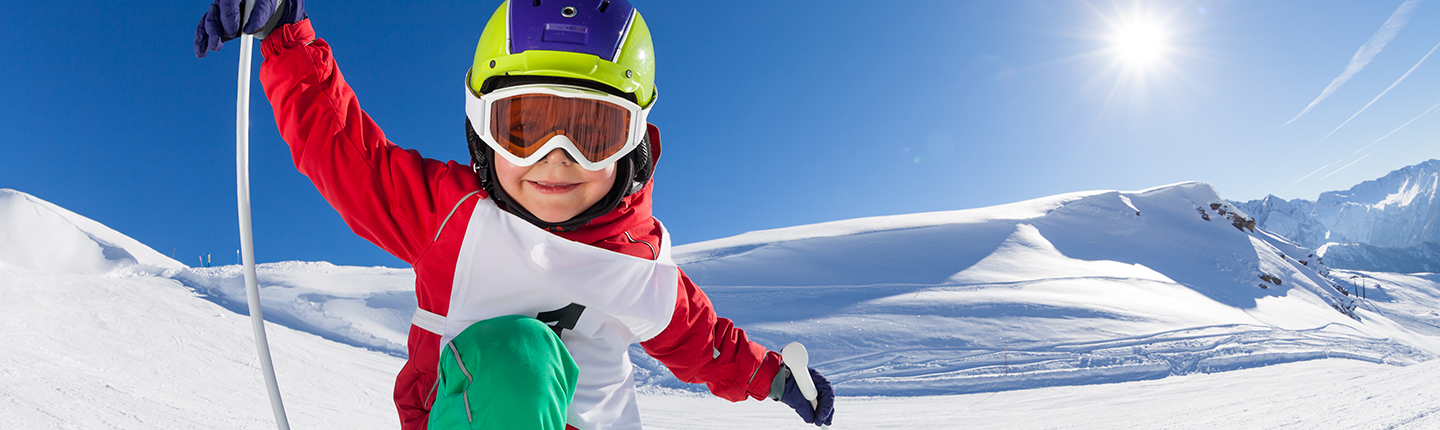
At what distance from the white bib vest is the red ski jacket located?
0.06 metres

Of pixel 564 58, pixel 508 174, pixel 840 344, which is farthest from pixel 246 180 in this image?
pixel 840 344

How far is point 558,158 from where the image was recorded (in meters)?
1.39

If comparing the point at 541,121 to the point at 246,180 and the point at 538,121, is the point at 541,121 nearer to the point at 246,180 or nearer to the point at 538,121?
the point at 538,121

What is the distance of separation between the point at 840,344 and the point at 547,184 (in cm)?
794

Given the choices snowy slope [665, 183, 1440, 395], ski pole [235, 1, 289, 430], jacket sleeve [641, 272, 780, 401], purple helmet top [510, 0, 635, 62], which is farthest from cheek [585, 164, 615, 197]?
snowy slope [665, 183, 1440, 395]

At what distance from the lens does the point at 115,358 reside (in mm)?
3596

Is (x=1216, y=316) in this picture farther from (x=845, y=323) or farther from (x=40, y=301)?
(x=40, y=301)

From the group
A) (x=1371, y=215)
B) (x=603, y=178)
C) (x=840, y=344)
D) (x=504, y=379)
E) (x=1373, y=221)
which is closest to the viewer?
(x=504, y=379)

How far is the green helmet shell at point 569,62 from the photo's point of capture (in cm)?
136

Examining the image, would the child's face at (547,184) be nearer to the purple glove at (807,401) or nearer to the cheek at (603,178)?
the cheek at (603,178)

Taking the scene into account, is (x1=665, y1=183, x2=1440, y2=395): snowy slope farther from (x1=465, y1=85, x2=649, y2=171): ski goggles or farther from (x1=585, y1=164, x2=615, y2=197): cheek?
(x1=465, y1=85, x2=649, y2=171): ski goggles

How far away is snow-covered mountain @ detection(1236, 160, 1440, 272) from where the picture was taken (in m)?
138

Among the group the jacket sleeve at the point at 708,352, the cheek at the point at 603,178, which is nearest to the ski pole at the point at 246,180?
the cheek at the point at 603,178

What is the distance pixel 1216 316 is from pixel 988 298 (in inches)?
205
